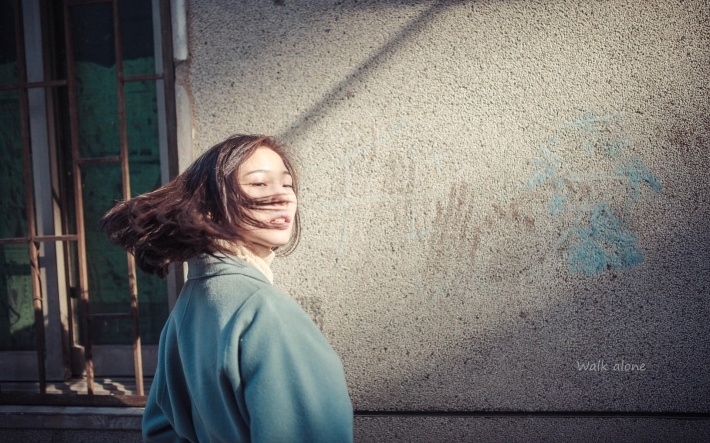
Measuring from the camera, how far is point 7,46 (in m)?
3.08

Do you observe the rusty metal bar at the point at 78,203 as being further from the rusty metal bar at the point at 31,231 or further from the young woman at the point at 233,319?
the young woman at the point at 233,319

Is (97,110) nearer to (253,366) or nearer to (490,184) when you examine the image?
(490,184)

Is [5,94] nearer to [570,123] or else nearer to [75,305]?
[75,305]

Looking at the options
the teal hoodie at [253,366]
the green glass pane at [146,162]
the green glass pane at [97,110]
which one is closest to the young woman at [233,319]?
the teal hoodie at [253,366]

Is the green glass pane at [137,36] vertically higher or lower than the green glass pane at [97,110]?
higher

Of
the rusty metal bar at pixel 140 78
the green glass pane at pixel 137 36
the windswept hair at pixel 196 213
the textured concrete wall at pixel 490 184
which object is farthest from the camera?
the green glass pane at pixel 137 36

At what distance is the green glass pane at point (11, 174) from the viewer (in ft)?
10.1

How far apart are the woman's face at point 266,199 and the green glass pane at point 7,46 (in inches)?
108

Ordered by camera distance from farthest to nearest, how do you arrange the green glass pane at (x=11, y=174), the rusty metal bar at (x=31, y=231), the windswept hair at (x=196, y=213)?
the green glass pane at (x=11, y=174)
the rusty metal bar at (x=31, y=231)
the windswept hair at (x=196, y=213)

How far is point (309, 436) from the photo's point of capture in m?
0.98

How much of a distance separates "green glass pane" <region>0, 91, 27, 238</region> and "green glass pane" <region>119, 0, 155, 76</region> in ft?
2.70

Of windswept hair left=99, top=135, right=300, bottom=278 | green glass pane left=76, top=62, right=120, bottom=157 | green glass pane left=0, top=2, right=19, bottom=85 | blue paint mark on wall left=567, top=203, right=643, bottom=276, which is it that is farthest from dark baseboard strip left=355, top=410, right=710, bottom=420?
green glass pane left=0, top=2, right=19, bottom=85

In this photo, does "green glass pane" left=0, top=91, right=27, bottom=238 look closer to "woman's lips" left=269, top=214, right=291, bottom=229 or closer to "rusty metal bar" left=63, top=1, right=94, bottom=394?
"rusty metal bar" left=63, top=1, right=94, bottom=394

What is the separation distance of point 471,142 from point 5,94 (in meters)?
2.94
